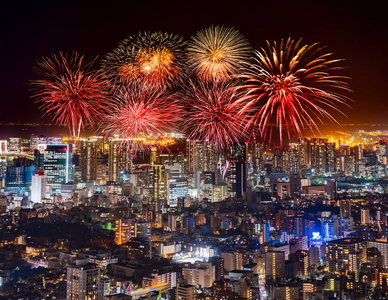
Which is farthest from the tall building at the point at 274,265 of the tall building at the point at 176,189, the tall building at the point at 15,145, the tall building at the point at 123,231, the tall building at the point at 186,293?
the tall building at the point at 15,145

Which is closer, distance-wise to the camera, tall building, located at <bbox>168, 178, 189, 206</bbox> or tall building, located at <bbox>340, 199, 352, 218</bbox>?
tall building, located at <bbox>340, 199, 352, 218</bbox>

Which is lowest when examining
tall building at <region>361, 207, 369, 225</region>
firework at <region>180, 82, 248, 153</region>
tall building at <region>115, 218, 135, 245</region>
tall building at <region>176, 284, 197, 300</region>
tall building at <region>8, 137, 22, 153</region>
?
tall building at <region>176, 284, 197, 300</region>

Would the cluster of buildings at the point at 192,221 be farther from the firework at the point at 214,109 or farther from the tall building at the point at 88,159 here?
the firework at the point at 214,109

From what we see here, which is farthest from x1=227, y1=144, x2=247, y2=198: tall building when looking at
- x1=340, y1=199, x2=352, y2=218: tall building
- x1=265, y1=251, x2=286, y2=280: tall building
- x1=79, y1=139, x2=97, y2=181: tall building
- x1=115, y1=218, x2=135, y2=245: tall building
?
x1=265, y1=251, x2=286, y2=280: tall building

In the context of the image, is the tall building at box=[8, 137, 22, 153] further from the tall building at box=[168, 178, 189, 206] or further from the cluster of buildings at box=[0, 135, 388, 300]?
the tall building at box=[168, 178, 189, 206]

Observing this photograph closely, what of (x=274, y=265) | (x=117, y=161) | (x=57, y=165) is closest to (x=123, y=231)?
(x=274, y=265)

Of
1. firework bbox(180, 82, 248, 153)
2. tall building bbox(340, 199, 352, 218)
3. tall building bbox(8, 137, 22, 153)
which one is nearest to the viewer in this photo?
firework bbox(180, 82, 248, 153)

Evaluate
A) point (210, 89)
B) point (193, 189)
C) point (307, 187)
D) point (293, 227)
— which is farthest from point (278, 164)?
point (210, 89)

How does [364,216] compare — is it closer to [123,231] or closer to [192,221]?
[192,221]
